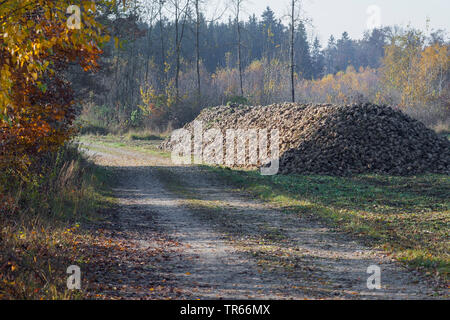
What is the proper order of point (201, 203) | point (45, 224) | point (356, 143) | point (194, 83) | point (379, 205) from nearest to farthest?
1. point (45, 224)
2. point (379, 205)
3. point (201, 203)
4. point (356, 143)
5. point (194, 83)

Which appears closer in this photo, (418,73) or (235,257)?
(235,257)

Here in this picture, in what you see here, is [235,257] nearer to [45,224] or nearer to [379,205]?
[45,224]

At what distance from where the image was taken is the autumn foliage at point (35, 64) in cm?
537

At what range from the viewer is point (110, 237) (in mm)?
8406

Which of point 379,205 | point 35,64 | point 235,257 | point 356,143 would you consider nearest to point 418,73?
point 356,143

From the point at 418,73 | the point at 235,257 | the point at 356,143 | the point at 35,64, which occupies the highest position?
the point at 418,73

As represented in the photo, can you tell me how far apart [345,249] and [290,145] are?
10.4 meters

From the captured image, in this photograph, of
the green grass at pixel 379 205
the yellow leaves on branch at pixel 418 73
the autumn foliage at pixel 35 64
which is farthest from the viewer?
the yellow leaves on branch at pixel 418 73

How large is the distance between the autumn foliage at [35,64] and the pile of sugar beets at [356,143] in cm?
939

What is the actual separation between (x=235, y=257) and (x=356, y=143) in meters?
11.2

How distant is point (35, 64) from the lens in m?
5.56

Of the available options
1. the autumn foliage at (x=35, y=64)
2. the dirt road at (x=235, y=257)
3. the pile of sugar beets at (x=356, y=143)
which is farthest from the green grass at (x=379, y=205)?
the autumn foliage at (x=35, y=64)

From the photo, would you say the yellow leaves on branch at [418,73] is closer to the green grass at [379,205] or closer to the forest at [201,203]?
the forest at [201,203]
